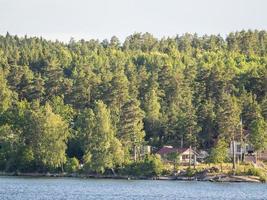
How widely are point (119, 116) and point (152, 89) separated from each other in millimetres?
22292

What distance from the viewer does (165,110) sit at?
444ft

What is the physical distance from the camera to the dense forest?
11006 centimetres

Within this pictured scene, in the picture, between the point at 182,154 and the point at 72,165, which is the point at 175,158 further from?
the point at 72,165

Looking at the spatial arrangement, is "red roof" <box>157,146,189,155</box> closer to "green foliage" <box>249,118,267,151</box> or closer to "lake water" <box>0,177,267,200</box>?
"green foliage" <box>249,118,267,151</box>

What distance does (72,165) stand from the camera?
108875mm

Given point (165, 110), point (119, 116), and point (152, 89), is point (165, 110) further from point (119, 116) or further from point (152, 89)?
point (119, 116)

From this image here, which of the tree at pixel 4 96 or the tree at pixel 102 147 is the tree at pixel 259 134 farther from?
the tree at pixel 4 96

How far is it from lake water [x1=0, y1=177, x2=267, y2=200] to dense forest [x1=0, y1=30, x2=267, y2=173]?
10.6 metres

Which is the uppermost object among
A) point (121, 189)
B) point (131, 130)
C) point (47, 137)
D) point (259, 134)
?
point (131, 130)

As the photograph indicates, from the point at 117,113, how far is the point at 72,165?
16460 millimetres

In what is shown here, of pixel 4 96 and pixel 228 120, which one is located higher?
pixel 4 96

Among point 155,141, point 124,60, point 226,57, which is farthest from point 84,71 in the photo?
point 226,57

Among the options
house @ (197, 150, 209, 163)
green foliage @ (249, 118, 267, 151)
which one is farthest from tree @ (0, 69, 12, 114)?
green foliage @ (249, 118, 267, 151)

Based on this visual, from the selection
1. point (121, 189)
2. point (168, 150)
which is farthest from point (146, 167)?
point (121, 189)
